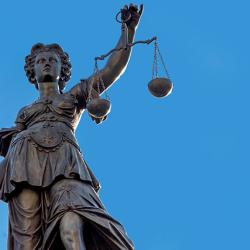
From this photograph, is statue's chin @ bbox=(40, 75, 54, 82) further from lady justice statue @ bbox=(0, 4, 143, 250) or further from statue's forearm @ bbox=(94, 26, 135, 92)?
statue's forearm @ bbox=(94, 26, 135, 92)

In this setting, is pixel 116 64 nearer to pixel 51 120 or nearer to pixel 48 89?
pixel 48 89

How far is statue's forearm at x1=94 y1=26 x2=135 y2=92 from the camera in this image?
63.6ft

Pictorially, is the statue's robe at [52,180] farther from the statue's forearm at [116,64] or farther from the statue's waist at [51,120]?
the statue's forearm at [116,64]

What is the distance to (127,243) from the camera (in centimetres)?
1684

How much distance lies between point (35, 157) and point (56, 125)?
0.85 metres

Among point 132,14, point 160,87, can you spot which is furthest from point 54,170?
point 132,14

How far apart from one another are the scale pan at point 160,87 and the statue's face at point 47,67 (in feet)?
7.06

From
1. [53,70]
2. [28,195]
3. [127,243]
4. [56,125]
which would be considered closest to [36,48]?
[53,70]

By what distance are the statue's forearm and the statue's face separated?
0.83m

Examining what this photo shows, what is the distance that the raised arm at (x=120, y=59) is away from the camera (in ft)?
63.6

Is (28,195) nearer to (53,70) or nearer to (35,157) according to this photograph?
(35,157)

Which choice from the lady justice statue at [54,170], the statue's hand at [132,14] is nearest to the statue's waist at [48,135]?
the lady justice statue at [54,170]

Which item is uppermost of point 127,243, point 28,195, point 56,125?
point 56,125

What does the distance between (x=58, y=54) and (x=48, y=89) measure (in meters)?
0.79
